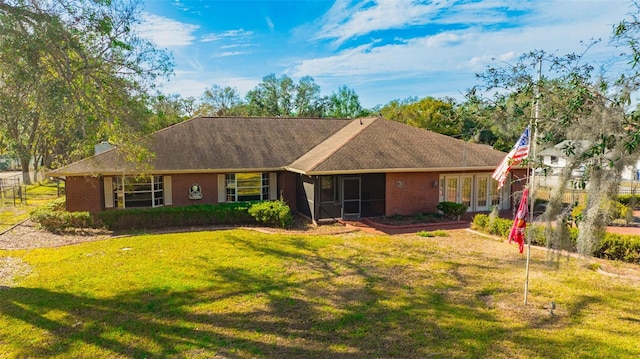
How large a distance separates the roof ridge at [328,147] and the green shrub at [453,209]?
5311 millimetres

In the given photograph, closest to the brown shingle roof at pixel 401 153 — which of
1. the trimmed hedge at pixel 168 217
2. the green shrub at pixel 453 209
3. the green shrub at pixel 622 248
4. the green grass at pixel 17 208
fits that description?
the green shrub at pixel 453 209

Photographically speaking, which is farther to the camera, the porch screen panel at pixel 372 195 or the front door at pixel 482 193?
the front door at pixel 482 193

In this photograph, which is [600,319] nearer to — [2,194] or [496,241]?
[496,241]

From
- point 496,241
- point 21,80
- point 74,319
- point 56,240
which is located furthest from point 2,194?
point 496,241

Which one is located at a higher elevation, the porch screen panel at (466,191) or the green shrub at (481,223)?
the porch screen panel at (466,191)

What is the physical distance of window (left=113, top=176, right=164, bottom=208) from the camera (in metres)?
18.6

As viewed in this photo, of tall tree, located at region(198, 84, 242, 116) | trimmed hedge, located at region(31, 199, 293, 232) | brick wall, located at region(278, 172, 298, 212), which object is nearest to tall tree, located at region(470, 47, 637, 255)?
trimmed hedge, located at region(31, 199, 293, 232)

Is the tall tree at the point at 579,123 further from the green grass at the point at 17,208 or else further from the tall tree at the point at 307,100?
the tall tree at the point at 307,100

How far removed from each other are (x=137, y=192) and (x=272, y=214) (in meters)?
6.44

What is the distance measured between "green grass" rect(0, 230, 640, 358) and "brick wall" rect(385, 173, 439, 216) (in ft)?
17.4

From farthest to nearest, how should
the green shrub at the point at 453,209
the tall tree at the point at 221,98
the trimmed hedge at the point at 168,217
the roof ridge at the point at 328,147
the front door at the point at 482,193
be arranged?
the tall tree at the point at 221,98 < the front door at the point at 482,193 < the roof ridge at the point at 328,147 < the green shrub at the point at 453,209 < the trimmed hedge at the point at 168,217

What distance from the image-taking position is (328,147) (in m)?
20.9

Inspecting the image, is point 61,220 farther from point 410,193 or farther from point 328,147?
point 410,193

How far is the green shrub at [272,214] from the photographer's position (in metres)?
17.1
